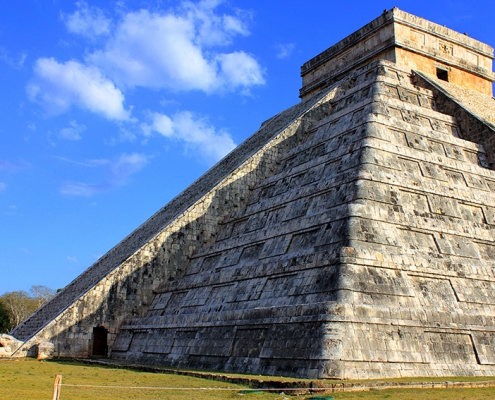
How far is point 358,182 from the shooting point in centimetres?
1350

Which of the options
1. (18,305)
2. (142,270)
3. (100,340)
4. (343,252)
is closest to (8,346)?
(100,340)

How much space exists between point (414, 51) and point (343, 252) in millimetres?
12246

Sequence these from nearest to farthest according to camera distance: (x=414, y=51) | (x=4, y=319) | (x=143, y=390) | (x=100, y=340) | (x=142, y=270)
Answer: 1. (x=143, y=390)
2. (x=100, y=340)
3. (x=142, y=270)
4. (x=414, y=51)
5. (x=4, y=319)

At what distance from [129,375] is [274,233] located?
5023 mm

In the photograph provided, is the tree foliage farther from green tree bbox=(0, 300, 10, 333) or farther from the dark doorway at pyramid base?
the dark doorway at pyramid base

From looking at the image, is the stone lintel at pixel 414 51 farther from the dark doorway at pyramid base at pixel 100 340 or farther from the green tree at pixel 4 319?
the green tree at pixel 4 319

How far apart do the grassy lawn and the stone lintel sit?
14091 millimetres

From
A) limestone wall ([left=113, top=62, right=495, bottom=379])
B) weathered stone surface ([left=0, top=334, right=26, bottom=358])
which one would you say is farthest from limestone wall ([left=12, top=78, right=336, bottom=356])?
limestone wall ([left=113, top=62, right=495, bottom=379])

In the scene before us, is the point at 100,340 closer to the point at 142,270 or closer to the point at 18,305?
the point at 142,270

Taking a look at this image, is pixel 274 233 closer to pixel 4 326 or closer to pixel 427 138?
pixel 427 138

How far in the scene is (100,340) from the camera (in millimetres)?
17094

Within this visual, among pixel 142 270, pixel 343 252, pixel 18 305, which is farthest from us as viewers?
pixel 18 305

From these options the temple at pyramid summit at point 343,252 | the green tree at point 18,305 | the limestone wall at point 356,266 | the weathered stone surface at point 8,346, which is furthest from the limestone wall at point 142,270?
the green tree at point 18,305

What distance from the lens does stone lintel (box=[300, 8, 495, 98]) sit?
2123cm
